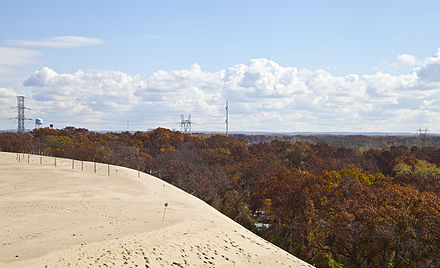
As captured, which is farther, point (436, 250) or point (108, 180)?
A: point (108, 180)

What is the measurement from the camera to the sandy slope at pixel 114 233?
54.2 feet

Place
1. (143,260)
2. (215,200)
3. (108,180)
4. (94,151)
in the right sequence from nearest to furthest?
(143,260) → (108,180) → (215,200) → (94,151)

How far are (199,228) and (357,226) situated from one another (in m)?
10.4

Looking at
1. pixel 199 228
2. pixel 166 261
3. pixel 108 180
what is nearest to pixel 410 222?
pixel 199 228

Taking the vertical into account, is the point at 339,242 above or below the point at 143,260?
below

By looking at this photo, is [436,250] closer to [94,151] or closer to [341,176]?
[341,176]

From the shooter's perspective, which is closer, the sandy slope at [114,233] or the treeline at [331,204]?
the sandy slope at [114,233]

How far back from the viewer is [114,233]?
20.1m

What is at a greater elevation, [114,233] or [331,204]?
[114,233]

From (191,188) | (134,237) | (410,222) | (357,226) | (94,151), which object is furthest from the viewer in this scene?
(94,151)

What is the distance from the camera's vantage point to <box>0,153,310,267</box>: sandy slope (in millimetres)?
16516

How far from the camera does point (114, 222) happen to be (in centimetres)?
2291

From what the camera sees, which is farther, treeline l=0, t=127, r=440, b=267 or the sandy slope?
treeline l=0, t=127, r=440, b=267

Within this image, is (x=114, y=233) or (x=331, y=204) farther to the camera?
(x=331, y=204)
